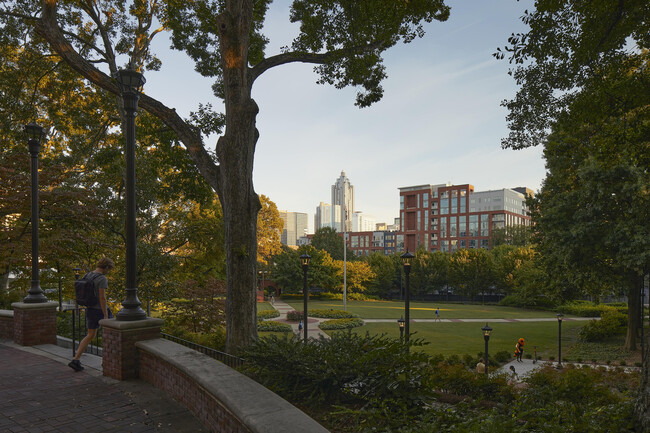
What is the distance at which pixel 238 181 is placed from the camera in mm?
9047

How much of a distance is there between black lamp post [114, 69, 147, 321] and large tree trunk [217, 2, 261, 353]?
2.46 metres

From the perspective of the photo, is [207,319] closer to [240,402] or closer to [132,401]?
[132,401]

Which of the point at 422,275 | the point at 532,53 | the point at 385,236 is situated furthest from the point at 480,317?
the point at 385,236

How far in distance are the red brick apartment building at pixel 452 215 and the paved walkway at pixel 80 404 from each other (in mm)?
101132

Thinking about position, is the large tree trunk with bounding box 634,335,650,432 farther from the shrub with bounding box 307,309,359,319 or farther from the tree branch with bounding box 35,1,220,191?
the shrub with bounding box 307,309,359,319

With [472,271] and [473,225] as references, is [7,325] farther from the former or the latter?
[473,225]

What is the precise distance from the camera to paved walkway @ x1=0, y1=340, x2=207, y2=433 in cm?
461

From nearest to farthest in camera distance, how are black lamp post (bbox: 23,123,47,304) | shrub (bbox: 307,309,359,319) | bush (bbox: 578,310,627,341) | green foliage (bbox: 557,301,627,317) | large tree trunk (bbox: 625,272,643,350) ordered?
1. black lamp post (bbox: 23,123,47,304)
2. large tree trunk (bbox: 625,272,643,350)
3. bush (bbox: 578,310,627,341)
4. shrub (bbox: 307,309,359,319)
5. green foliage (bbox: 557,301,627,317)

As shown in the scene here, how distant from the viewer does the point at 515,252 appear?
178 feet

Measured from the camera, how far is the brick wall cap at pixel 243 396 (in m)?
3.17

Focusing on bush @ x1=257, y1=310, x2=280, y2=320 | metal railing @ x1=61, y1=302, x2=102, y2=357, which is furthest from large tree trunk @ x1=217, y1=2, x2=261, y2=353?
bush @ x1=257, y1=310, x2=280, y2=320

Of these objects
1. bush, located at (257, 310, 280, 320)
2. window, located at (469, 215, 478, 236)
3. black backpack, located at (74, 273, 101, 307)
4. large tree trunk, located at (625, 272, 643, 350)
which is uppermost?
window, located at (469, 215, 478, 236)

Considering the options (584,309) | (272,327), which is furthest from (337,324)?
(584,309)

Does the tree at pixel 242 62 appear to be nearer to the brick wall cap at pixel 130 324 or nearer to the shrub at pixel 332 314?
the brick wall cap at pixel 130 324
